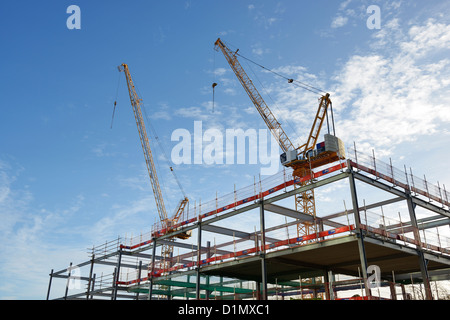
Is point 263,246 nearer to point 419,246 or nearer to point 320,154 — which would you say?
point 419,246

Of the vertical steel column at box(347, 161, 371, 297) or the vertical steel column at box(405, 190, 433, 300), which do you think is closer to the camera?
the vertical steel column at box(347, 161, 371, 297)

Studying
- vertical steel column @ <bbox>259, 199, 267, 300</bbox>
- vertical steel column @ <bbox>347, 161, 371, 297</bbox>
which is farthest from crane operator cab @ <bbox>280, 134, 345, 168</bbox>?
vertical steel column @ <bbox>347, 161, 371, 297</bbox>

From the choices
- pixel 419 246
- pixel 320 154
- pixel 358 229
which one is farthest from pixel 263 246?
pixel 320 154

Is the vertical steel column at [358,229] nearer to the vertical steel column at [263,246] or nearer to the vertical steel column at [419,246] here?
the vertical steel column at [419,246]

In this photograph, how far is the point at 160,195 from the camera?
76.1 metres

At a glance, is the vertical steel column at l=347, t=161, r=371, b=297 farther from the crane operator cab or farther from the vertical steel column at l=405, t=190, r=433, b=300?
the crane operator cab

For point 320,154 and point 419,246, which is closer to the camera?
point 419,246

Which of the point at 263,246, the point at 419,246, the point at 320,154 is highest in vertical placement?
the point at 320,154

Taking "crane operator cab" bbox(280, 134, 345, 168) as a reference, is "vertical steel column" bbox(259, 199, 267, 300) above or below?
below

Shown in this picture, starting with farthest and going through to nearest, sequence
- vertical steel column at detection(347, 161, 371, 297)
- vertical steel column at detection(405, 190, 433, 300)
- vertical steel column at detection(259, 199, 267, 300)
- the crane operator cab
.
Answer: the crane operator cab, vertical steel column at detection(259, 199, 267, 300), vertical steel column at detection(405, 190, 433, 300), vertical steel column at detection(347, 161, 371, 297)

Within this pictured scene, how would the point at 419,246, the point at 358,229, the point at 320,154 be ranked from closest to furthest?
the point at 358,229
the point at 419,246
the point at 320,154

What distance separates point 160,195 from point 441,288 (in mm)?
52674

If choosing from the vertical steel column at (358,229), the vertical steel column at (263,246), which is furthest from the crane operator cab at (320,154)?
the vertical steel column at (358,229)
